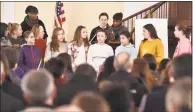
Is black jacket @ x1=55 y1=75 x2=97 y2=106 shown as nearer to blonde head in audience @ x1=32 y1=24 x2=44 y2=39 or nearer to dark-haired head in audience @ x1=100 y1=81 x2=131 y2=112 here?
dark-haired head in audience @ x1=100 y1=81 x2=131 y2=112

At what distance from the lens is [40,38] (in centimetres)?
706

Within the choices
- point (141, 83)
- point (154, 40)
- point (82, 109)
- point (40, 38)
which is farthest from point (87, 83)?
point (40, 38)

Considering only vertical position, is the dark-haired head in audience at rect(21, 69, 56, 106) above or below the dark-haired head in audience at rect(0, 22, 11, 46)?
below

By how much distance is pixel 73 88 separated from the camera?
3275mm

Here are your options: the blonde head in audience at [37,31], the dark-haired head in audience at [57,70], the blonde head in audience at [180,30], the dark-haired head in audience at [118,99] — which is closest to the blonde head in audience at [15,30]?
the blonde head in audience at [37,31]

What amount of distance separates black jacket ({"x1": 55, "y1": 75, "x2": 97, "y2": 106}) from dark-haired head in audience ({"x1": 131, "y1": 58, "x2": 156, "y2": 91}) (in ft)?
2.18

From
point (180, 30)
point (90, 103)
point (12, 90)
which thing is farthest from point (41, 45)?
point (90, 103)

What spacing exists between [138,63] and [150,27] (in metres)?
2.43

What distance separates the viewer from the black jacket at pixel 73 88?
3242mm

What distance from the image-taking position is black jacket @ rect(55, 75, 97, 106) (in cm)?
324

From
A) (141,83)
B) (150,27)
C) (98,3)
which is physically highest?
(98,3)

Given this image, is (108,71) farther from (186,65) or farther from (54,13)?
(54,13)

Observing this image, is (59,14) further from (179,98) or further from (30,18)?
(179,98)

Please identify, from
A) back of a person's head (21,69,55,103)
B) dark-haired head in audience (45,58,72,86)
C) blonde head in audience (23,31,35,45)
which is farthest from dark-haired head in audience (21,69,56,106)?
blonde head in audience (23,31,35,45)
